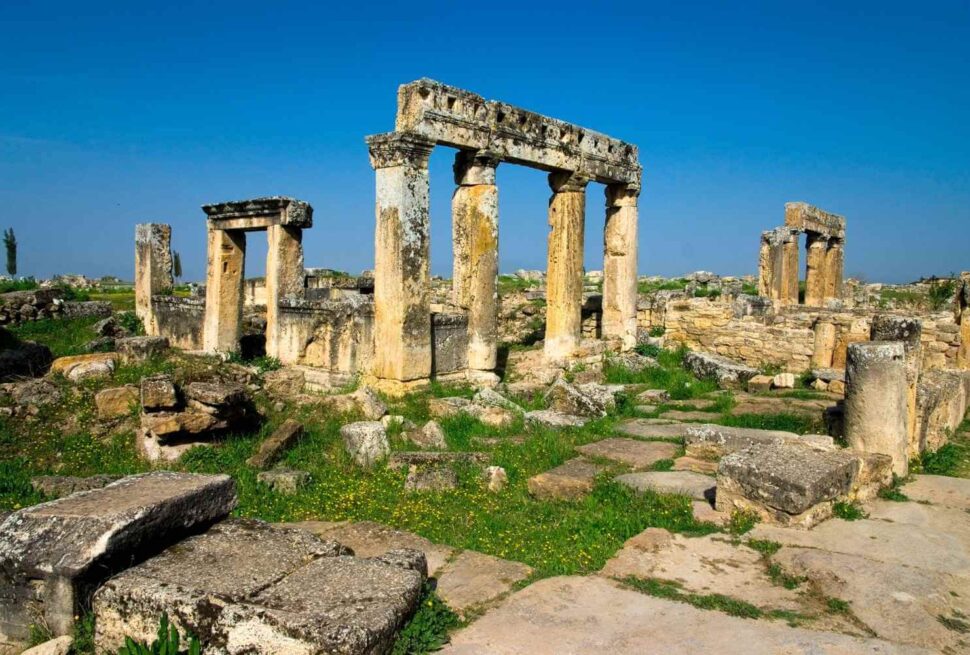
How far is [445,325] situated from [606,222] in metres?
5.72

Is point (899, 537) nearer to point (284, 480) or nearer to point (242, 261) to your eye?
point (284, 480)

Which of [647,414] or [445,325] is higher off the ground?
[445,325]

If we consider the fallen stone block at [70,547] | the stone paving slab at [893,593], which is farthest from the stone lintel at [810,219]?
the fallen stone block at [70,547]

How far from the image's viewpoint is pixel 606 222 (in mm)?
15766

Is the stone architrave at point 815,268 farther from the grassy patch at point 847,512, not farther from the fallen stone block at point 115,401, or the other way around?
the fallen stone block at point 115,401

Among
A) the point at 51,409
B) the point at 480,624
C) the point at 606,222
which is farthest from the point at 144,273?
the point at 480,624

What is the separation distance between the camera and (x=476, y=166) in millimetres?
11734

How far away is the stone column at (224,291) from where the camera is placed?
1452 cm

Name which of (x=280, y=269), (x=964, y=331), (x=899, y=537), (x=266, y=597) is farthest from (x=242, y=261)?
(x=964, y=331)

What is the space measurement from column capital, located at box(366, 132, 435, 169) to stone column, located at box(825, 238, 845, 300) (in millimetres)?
21591

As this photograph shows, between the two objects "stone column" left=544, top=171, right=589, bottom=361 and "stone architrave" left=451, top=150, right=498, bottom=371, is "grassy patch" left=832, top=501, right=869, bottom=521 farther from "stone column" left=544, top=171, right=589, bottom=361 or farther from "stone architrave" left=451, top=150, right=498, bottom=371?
"stone column" left=544, top=171, right=589, bottom=361

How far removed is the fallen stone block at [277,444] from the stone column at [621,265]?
8.82 meters

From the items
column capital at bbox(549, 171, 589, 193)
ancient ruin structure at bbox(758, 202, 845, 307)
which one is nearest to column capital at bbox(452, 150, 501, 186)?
column capital at bbox(549, 171, 589, 193)

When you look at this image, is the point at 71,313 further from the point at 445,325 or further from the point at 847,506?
the point at 847,506
